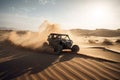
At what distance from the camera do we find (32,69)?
8539mm

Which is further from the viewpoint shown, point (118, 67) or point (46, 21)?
point (46, 21)

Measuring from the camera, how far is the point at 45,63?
9.55m

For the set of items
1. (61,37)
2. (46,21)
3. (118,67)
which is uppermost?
(46,21)

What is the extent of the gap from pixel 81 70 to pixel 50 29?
20.1 meters

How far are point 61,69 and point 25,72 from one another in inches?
73.0

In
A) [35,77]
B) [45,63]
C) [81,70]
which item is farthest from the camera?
[45,63]

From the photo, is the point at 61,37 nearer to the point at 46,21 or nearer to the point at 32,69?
the point at 32,69

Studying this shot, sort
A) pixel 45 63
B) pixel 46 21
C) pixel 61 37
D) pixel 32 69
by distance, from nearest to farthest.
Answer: pixel 32 69, pixel 45 63, pixel 61 37, pixel 46 21

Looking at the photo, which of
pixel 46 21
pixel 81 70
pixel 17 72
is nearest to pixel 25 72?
pixel 17 72

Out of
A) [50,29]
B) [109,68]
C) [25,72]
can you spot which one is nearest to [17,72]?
[25,72]

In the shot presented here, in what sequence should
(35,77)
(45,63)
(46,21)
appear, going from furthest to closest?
(46,21) < (45,63) < (35,77)

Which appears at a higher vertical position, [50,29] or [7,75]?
[50,29]

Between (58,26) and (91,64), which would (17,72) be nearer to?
(91,64)

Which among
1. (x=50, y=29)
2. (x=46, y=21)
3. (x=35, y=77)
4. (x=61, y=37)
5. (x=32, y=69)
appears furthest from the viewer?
(x=46, y=21)
